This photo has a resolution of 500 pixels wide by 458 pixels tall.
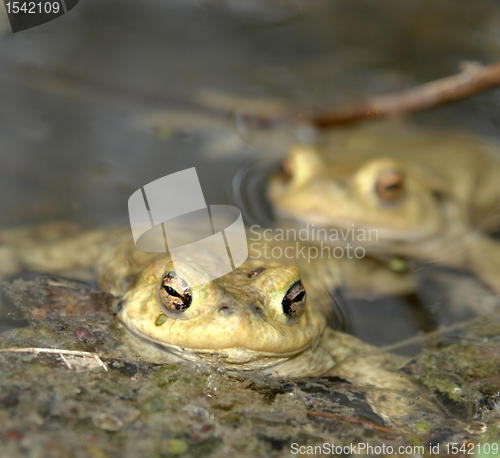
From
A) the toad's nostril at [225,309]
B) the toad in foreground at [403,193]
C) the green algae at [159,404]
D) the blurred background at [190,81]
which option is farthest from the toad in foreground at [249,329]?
the toad in foreground at [403,193]

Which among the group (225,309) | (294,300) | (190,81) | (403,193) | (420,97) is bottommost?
(403,193)

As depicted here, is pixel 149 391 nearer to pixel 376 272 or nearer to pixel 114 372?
pixel 114 372

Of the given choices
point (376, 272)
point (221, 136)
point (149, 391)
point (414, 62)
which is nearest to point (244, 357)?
point (149, 391)

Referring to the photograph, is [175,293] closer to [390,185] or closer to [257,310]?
[257,310]

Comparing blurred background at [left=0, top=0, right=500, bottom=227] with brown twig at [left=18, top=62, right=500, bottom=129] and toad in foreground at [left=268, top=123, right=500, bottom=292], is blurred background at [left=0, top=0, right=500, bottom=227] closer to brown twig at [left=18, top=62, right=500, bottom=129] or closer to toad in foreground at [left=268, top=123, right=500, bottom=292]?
brown twig at [left=18, top=62, right=500, bottom=129]

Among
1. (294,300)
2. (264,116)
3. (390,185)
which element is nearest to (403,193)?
(390,185)

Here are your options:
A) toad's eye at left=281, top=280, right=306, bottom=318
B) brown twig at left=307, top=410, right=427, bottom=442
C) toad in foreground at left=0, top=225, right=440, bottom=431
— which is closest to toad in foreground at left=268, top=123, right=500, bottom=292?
toad in foreground at left=0, top=225, right=440, bottom=431

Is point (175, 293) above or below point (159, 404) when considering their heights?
above
